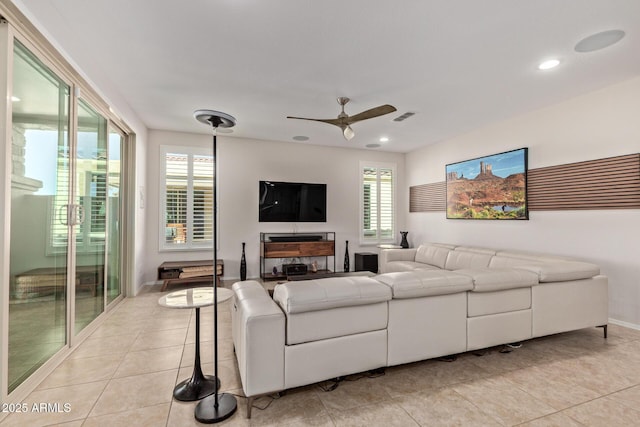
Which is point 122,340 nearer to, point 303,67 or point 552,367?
point 303,67

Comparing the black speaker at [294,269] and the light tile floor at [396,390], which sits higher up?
the black speaker at [294,269]

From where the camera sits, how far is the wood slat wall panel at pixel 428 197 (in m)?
5.69

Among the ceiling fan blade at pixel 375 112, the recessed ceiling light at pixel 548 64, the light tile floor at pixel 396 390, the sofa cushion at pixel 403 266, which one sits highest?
the recessed ceiling light at pixel 548 64

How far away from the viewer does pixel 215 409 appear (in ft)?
5.86

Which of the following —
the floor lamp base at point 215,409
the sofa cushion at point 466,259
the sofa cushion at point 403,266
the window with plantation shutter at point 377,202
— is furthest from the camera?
the window with plantation shutter at point 377,202

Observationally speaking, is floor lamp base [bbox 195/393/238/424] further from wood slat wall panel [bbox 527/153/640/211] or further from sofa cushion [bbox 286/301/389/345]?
wood slat wall panel [bbox 527/153/640/211]

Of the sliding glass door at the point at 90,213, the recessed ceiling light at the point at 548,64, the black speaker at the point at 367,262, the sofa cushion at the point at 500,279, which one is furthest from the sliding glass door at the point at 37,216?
the black speaker at the point at 367,262

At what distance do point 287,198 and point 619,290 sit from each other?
190 inches

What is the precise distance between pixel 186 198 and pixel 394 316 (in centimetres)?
442

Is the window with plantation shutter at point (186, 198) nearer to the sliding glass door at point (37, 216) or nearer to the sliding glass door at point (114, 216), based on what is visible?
the sliding glass door at point (114, 216)

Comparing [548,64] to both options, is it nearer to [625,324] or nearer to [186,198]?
[625,324]

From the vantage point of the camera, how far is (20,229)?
77.9 inches

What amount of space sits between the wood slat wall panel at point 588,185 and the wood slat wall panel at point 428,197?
5.44 feet

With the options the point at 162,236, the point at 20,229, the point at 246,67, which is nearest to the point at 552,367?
the point at 246,67
